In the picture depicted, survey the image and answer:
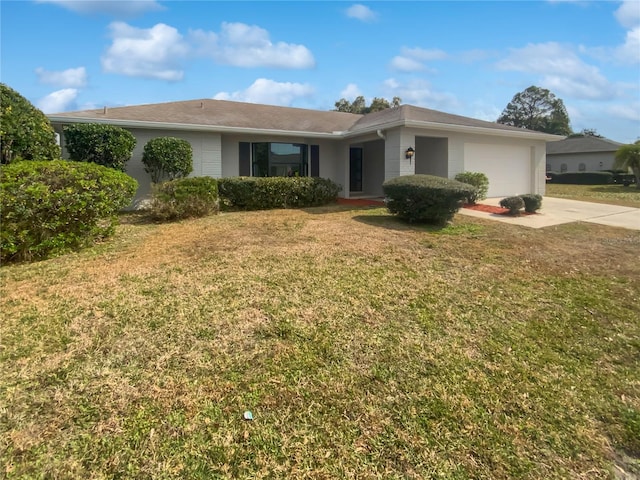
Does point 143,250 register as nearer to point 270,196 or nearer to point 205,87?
point 270,196

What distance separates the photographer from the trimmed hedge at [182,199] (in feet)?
29.5

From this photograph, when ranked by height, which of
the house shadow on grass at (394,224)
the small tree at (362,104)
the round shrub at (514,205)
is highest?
the small tree at (362,104)

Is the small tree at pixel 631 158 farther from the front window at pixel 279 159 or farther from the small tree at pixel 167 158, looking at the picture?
the small tree at pixel 167 158

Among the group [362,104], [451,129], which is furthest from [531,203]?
[362,104]

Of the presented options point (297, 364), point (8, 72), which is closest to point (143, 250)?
point (297, 364)

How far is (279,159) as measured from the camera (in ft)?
46.9

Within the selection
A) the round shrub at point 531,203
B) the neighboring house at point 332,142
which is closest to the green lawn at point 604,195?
the neighboring house at point 332,142

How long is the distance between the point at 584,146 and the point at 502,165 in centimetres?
2626

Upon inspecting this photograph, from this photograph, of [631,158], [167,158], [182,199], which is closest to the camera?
Result: [182,199]

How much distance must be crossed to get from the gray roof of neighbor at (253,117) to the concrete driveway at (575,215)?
3.64m

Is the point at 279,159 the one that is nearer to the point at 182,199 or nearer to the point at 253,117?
the point at 253,117

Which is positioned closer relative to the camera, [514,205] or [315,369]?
[315,369]

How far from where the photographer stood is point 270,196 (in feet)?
36.7

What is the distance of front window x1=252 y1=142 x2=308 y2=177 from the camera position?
13953mm
